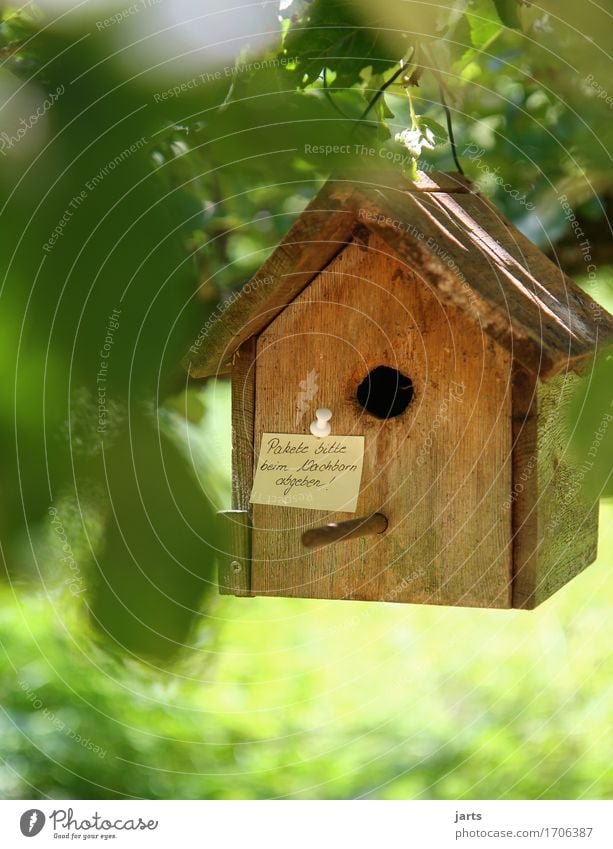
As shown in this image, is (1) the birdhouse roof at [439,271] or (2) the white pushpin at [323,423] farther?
(2) the white pushpin at [323,423]

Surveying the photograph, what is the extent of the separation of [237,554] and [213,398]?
0.53 meters

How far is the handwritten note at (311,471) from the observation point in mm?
A: 1150

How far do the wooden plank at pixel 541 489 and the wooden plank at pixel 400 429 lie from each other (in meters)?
0.01

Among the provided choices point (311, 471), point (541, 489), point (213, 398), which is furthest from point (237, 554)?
point (213, 398)

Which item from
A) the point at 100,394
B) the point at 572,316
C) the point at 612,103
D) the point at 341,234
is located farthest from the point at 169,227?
the point at 612,103

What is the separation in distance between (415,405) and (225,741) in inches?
33.2

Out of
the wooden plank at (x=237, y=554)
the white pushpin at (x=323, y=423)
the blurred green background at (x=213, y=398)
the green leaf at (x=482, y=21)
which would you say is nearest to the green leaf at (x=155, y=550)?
the blurred green background at (x=213, y=398)

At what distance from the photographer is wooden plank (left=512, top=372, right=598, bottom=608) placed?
1068mm

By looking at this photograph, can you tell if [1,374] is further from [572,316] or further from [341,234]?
[572,316]

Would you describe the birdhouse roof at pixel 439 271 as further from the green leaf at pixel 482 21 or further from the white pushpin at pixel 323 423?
the green leaf at pixel 482 21

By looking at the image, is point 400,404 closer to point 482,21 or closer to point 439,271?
point 439,271

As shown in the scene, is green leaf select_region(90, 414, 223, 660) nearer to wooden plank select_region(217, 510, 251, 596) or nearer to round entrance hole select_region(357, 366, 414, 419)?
wooden plank select_region(217, 510, 251, 596)

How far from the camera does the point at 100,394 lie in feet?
5.02

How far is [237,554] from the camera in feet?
3.99
